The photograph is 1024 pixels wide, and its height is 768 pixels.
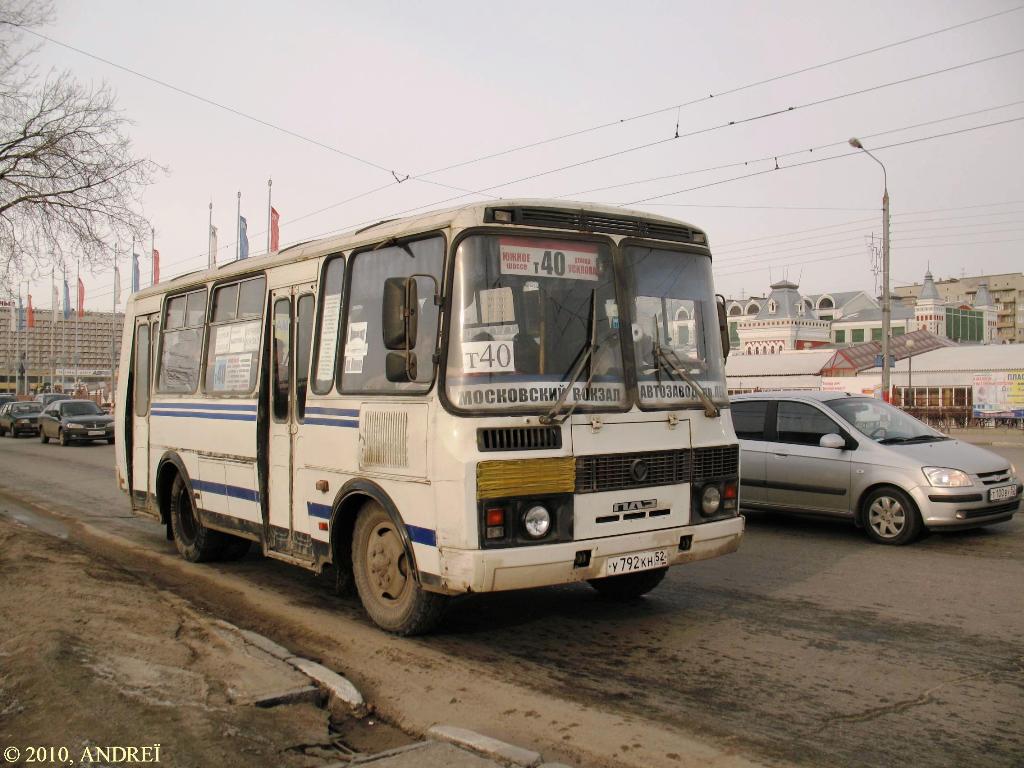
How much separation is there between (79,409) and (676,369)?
30863mm

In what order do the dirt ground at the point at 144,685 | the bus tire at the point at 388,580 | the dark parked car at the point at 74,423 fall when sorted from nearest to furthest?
the dirt ground at the point at 144,685
the bus tire at the point at 388,580
the dark parked car at the point at 74,423

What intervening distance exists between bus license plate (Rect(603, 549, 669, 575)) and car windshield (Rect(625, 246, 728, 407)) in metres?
1.00

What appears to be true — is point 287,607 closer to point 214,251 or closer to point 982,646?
point 982,646

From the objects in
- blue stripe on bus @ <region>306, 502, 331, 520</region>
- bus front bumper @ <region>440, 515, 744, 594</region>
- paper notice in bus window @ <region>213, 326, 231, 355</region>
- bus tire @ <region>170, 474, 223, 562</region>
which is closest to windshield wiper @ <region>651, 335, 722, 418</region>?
bus front bumper @ <region>440, 515, 744, 594</region>

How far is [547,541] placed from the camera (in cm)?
567

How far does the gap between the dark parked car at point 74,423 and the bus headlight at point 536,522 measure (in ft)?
94.6

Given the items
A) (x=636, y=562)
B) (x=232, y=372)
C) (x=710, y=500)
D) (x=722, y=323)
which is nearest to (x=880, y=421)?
(x=722, y=323)

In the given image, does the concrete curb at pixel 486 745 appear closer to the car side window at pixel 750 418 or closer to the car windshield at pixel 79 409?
the car side window at pixel 750 418

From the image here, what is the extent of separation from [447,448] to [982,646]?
3.74m

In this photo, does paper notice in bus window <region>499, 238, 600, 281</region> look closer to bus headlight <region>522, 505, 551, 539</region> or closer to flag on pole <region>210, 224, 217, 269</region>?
bus headlight <region>522, 505, 551, 539</region>

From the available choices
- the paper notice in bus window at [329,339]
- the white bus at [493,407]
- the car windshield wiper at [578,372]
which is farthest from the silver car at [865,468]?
the paper notice in bus window at [329,339]

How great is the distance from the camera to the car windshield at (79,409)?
105 feet

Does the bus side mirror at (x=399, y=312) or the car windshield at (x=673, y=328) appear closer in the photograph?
the bus side mirror at (x=399, y=312)

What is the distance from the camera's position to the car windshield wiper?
569 centimetres
